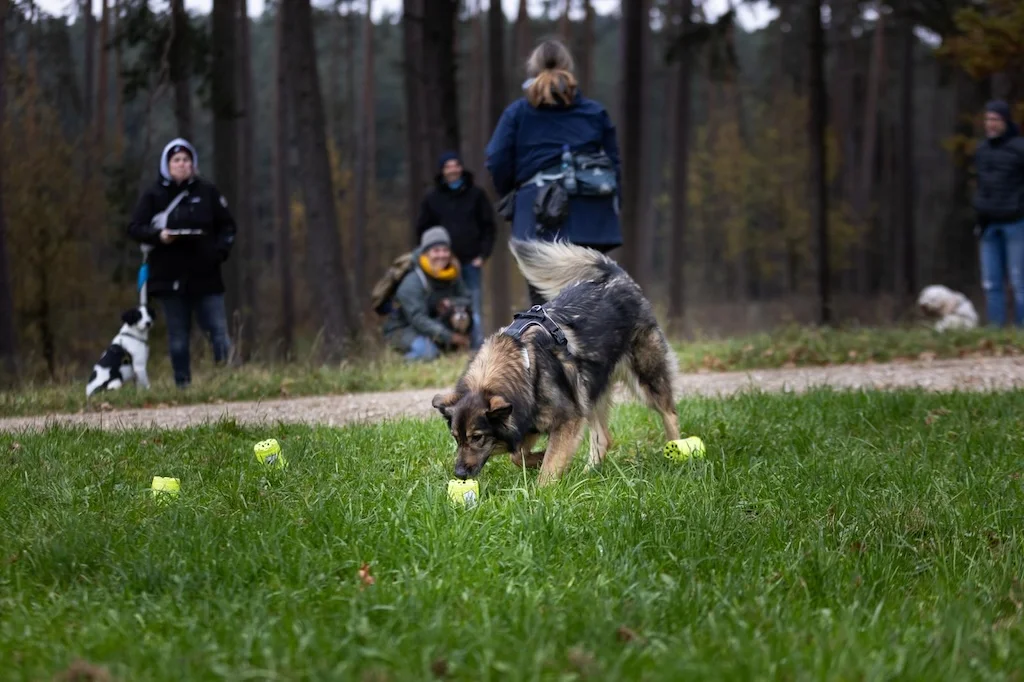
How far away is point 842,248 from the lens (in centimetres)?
3656

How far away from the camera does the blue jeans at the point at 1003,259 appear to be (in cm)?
1209

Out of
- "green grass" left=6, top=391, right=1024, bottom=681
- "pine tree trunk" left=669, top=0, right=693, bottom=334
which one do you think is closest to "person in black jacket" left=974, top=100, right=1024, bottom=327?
"green grass" left=6, top=391, right=1024, bottom=681

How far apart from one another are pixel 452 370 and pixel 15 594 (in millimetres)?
6783

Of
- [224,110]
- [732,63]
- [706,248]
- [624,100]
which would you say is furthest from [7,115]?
[706,248]

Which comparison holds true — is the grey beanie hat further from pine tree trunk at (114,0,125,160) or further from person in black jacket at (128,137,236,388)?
pine tree trunk at (114,0,125,160)

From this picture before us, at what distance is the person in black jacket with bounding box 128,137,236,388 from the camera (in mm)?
9352

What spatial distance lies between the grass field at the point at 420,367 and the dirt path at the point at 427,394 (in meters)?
0.31

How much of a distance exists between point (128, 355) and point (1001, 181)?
10.00 metres

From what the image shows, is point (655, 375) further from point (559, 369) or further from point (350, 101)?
point (350, 101)

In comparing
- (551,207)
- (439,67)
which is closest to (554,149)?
(551,207)

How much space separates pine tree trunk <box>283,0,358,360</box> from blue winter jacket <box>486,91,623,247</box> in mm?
5918

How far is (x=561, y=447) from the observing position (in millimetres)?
5336

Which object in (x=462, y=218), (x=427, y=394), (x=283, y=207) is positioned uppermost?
(x=283, y=207)

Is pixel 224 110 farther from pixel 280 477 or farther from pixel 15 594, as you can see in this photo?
pixel 15 594
